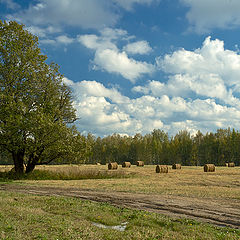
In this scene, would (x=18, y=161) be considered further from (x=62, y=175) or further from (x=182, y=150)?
(x=182, y=150)

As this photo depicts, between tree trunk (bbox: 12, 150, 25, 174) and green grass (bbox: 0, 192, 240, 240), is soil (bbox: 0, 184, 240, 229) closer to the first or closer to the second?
green grass (bbox: 0, 192, 240, 240)

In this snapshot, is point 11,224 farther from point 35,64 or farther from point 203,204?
point 35,64

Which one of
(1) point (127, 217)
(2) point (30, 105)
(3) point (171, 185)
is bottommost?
(3) point (171, 185)

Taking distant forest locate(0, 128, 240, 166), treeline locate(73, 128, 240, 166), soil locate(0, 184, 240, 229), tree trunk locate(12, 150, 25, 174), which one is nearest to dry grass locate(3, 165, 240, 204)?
soil locate(0, 184, 240, 229)

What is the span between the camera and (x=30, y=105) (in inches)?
1102

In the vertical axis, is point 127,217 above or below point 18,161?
below

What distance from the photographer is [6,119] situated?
83.1ft

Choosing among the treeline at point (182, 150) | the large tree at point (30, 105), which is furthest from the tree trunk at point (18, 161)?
the treeline at point (182, 150)

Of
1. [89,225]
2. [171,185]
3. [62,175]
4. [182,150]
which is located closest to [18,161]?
[62,175]

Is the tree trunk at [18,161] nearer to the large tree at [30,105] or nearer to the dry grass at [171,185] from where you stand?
the large tree at [30,105]

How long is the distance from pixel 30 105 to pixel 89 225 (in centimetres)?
2117

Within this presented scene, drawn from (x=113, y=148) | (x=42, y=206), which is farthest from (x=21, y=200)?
(x=113, y=148)

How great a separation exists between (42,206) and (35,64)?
19.9 meters

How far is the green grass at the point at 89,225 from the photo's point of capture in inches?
317
